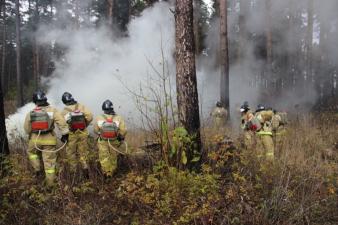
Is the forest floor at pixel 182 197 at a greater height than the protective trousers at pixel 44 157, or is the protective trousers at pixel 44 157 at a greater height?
the protective trousers at pixel 44 157

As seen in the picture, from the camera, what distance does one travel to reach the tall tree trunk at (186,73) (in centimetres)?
622

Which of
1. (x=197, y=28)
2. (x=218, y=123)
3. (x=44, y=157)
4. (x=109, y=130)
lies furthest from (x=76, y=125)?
(x=197, y=28)

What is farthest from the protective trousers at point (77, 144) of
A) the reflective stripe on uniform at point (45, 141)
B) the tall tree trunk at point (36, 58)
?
the tall tree trunk at point (36, 58)

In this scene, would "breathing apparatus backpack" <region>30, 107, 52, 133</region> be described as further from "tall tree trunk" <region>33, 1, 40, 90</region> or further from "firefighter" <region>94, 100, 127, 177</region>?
"tall tree trunk" <region>33, 1, 40, 90</region>

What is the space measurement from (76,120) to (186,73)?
9.63 ft

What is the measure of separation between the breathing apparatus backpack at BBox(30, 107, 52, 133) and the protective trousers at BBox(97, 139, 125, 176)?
1.08 m

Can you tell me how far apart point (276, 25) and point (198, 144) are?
2466cm

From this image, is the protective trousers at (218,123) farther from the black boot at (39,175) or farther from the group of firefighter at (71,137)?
the black boot at (39,175)

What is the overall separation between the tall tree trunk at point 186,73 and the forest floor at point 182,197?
2.26 feet

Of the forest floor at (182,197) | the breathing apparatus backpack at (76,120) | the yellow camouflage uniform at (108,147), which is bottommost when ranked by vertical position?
the forest floor at (182,197)

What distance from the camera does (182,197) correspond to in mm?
5316

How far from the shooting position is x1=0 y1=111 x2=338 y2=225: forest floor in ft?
16.1

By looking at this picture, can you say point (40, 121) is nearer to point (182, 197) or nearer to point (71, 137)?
point (71, 137)

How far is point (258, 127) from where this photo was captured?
34.1 feet
